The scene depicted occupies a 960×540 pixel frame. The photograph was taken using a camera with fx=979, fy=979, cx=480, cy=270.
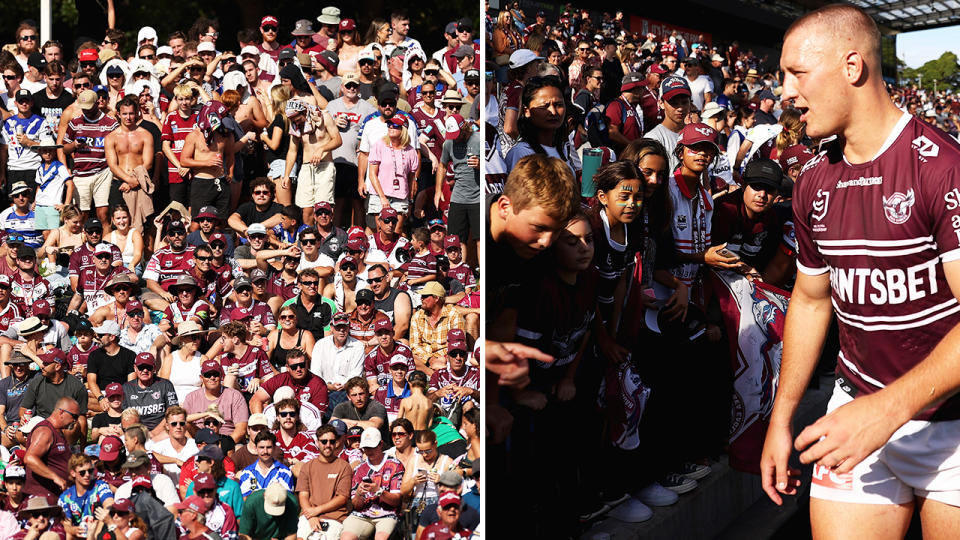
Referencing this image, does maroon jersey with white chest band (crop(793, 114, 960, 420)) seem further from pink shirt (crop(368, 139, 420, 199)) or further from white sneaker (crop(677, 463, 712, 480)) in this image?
pink shirt (crop(368, 139, 420, 199))

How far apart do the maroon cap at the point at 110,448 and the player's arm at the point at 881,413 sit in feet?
24.5

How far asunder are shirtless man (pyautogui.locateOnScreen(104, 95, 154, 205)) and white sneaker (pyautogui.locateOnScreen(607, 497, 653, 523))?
8.08m

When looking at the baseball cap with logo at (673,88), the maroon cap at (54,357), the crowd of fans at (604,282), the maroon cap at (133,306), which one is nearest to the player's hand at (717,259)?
the crowd of fans at (604,282)

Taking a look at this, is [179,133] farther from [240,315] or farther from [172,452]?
[172,452]

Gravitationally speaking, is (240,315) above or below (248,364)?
above

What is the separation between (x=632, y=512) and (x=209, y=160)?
7644 mm

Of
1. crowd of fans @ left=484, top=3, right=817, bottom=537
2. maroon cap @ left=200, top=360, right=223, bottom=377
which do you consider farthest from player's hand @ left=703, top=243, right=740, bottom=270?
maroon cap @ left=200, top=360, right=223, bottom=377

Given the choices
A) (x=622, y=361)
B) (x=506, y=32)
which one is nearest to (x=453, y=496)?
(x=622, y=361)

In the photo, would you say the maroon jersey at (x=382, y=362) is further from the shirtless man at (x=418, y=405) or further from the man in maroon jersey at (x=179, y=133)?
the man in maroon jersey at (x=179, y=133)

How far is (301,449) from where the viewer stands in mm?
8305

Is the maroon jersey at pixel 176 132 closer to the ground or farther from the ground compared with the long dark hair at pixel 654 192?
farther from the ground

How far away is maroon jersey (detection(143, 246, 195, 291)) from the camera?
10.1 m

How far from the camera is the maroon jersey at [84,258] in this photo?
33.9 ft

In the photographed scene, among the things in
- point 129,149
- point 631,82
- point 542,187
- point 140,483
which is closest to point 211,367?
point 140,483
